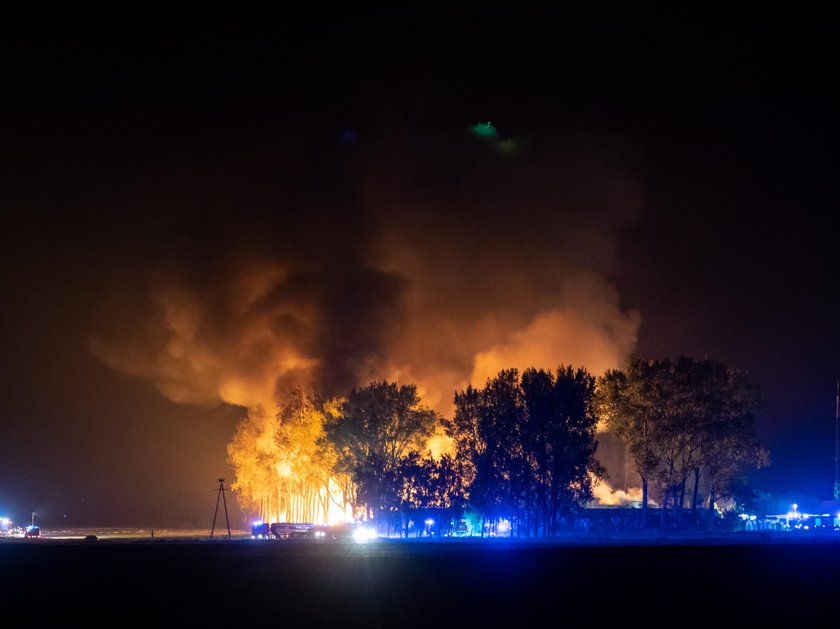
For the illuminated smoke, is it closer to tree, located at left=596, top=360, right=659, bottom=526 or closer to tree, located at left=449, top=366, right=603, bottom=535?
tree, located at left=596, top=360, right=659, bottom=526

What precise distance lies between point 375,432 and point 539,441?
720 inches

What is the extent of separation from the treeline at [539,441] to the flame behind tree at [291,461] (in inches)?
90.5

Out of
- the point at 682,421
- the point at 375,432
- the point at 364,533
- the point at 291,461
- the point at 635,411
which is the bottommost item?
the point at 364,533

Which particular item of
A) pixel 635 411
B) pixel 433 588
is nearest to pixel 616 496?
pixel 635 411

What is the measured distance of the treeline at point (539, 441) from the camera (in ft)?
292

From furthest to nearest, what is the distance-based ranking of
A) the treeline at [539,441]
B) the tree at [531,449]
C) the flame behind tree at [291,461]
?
1. the flame behind tree at [291,461]
2. the treeline at [539,441]
3. the tree at [531,449]

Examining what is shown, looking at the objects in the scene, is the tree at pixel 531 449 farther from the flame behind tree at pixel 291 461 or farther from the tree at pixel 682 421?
the flame behind tree at pixel 291 461

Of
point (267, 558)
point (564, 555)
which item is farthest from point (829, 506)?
point (267, 558)

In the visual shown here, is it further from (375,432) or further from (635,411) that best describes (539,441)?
(375,432)

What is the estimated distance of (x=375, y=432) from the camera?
100625 mm

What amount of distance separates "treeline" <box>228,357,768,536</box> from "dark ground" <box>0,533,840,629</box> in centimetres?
2409

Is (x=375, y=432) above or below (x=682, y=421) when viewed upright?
below

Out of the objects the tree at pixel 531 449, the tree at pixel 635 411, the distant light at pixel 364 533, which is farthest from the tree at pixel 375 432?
the tree at pixel 635 411

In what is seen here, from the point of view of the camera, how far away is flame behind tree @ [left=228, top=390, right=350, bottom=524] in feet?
367
